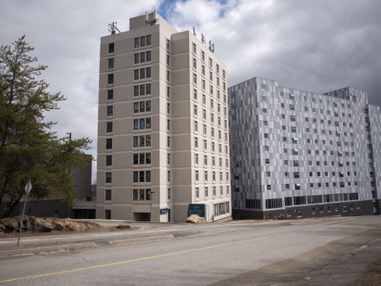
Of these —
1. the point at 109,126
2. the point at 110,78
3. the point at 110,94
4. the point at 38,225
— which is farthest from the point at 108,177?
the point at 38,225

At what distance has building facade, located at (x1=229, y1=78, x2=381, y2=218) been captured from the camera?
80.8 meters

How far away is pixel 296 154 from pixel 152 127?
5068 centimetres

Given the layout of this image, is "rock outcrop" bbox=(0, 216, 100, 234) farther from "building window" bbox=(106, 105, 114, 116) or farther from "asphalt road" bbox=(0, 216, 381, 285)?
"building window" bbox=(106, 105, 114, 116)

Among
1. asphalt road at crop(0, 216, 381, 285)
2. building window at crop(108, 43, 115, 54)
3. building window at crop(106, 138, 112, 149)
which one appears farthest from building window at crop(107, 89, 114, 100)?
asphalt road at crop(0, 216, 381, 285)

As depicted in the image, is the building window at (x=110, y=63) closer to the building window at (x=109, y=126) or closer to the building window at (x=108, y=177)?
the building window at (x=109, y=126)

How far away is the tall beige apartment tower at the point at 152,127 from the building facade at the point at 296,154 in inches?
1091

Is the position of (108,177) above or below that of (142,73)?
below

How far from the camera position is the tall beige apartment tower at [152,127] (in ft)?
160

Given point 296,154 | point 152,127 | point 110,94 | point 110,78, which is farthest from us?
point 296,154

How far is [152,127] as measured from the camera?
49.2 m

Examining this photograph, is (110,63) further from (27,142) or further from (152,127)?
(27,142)

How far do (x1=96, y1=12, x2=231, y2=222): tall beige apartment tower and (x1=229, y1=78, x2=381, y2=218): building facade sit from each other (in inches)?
1091

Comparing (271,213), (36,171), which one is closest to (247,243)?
(36,171)

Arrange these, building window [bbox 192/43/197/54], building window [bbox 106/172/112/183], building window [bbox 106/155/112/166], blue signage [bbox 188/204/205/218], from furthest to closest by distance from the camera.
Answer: building window [bbox 192/43/197/54] < building window [bbox 106/155/112/166] < building window [bbox 106/172/112/183] < blue signage [bbox 188/204/205/218]
